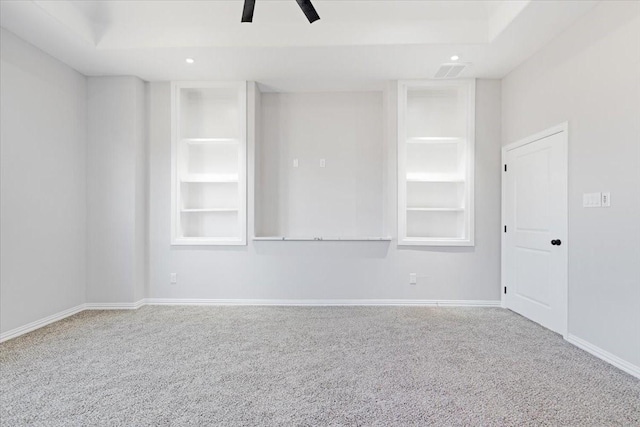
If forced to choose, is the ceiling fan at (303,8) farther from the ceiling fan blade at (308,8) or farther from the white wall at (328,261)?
the white wall at (328,261)

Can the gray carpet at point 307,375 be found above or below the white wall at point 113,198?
below

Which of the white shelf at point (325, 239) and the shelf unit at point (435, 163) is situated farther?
the shelf unit at point (435, 163)

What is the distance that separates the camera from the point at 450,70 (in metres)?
3.67

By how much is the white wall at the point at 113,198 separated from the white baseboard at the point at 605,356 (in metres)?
4.42

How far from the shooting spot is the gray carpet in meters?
1.79

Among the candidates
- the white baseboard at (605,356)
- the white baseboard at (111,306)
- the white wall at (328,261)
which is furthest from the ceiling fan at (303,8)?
the white baseboard at (111,306)

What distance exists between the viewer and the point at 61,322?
11.1 feet

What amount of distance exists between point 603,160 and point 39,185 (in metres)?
4.92

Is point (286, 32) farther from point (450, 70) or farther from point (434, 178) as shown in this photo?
point (434, 178)

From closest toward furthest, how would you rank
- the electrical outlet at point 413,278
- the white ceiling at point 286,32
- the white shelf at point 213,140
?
the white ceiling at point 286,32, the electrical outlet at point 413,278, the white shelf at point 213,140

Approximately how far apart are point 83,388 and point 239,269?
207 centimetres

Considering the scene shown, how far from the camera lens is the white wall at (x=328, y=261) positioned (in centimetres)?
392

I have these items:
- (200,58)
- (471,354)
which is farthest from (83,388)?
(200,58)

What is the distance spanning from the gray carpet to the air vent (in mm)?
2678
